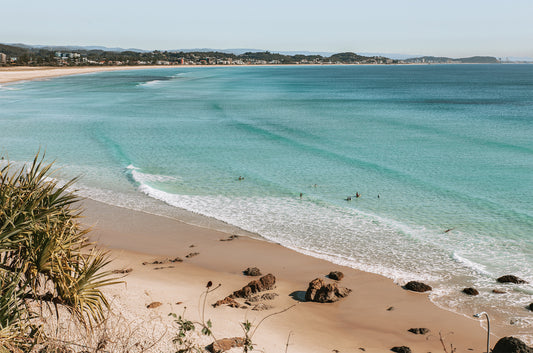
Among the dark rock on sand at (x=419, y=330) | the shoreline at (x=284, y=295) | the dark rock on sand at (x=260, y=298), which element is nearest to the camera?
the shoreline at (x=284, y=295)

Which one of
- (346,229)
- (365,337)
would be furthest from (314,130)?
(365,337)

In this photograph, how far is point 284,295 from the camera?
1248 cm

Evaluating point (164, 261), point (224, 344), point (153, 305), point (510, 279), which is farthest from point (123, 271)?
point (510, 279)

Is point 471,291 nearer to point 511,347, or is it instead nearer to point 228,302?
point 511,347

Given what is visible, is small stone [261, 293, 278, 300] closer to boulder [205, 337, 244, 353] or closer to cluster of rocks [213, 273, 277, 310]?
cluster of rocks [213, 273, 277, 310]

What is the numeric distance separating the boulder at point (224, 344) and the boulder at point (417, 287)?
5145mm

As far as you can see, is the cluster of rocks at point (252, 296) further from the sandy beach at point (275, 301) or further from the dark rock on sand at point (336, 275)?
the dark rock on sand at point (336, 275)

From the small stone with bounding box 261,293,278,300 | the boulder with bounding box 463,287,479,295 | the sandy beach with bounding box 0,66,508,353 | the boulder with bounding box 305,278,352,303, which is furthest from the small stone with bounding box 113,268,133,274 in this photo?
the boulder with bounding box 463,287,479,295

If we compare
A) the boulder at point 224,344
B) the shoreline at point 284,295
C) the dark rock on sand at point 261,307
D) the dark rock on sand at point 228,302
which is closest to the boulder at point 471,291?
the shoreline at point 284,295

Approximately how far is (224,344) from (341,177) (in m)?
16.4

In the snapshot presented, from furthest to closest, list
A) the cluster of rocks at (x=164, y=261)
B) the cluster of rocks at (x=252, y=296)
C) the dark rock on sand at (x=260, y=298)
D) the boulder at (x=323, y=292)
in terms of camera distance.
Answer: the cluster of rocks at (x=164, y=261) < the boulder at (x=323, y=292) < the dark rock on sand at (x=260, y=298) < the cluster of rocks at (x=252, y=296)

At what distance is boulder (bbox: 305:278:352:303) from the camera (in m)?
12.2

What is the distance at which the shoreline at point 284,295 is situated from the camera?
10.6m

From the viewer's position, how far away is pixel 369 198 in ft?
70.3
